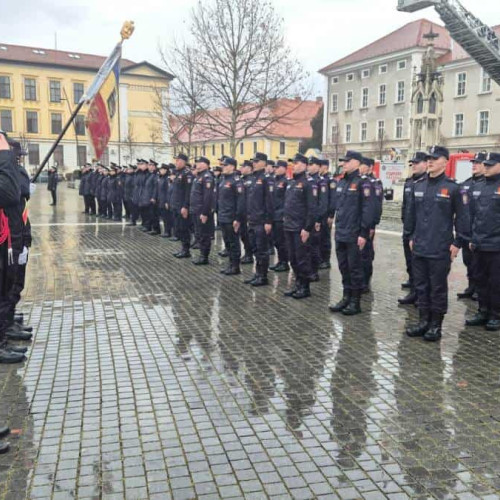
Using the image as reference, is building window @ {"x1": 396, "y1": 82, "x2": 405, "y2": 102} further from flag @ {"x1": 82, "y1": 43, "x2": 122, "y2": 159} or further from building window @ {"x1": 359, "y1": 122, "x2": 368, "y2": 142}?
flag @ {"x1": 82, "y1": 43, "x2": 122, "y2": 159}

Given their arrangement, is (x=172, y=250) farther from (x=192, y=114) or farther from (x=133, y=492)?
(x=192, y=114)

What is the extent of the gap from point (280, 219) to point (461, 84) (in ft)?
156

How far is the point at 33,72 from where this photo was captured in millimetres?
67312

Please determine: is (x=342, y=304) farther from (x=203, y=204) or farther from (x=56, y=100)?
(x=56, y=100)

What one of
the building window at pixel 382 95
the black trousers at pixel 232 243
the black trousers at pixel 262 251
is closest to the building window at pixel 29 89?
the building window at pixel 382 95

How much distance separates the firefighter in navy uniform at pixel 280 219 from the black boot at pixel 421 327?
167 inches

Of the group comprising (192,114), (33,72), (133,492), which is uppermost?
(33,72)

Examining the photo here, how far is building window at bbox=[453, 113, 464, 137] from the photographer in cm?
5156

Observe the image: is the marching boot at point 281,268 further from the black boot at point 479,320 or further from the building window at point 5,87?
the building window at point 5,87

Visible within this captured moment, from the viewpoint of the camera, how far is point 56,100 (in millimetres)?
69188

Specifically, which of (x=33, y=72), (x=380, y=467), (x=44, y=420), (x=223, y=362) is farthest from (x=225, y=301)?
(x=33, y=72)

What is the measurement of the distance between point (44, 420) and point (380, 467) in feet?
7.95

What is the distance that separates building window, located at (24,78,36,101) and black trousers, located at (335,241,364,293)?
2716 inches

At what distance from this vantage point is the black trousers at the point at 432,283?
609 centimetres
